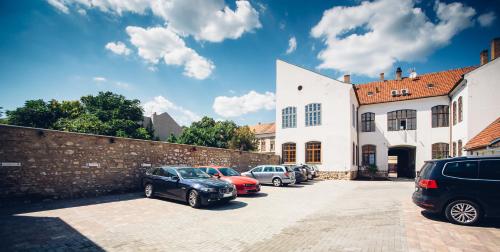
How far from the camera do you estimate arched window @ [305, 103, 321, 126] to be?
80.6 ft

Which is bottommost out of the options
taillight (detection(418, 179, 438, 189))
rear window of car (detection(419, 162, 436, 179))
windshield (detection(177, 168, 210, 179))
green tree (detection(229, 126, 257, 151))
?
windshield (detection(177, 168, 210, 179))

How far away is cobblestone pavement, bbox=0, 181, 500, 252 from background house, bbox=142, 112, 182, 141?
3065 centimetres

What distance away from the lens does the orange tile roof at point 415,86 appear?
2411 cm

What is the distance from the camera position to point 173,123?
43.4 metres

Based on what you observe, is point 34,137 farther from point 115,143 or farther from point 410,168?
point 410,168

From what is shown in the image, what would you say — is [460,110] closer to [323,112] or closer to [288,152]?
[323,112]

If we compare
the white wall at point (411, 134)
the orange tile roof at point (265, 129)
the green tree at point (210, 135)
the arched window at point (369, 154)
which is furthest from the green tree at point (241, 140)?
the arched window at point (369, 154)

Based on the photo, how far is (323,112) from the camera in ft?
79.5

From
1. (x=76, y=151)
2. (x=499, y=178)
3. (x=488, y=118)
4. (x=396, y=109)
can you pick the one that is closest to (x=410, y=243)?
(x=499, y=178)

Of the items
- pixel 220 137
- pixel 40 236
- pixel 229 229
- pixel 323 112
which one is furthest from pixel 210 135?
pixel 40 236

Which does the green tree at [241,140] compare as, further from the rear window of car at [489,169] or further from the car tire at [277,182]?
the rear window of car at [489,169]

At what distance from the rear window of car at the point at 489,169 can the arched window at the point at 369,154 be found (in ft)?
67.7

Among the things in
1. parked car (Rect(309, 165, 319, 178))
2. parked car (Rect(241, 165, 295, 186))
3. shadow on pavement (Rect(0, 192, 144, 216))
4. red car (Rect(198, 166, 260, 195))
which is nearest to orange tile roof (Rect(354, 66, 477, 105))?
parked car (Rect(309, 165, 319, 178))

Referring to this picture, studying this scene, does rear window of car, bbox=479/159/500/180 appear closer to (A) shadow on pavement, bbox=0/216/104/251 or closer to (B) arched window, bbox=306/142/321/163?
(A) shadow on pavement, bbox=0/216/104/251
